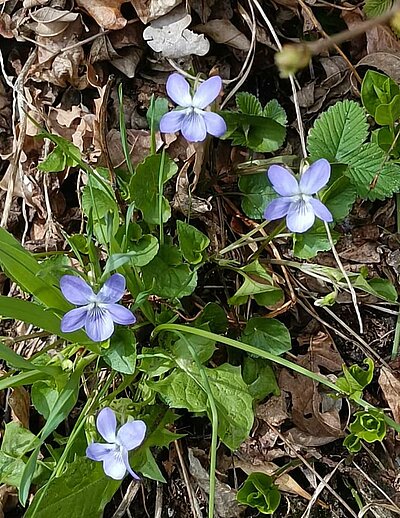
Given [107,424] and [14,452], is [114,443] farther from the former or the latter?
[14,452]

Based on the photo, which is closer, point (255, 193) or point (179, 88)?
point (179, 88)

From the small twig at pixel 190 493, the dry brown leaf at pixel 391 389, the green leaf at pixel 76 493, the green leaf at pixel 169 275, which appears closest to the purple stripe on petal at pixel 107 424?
the green leaf at pixel 76 493

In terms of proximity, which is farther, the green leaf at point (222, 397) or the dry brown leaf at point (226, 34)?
the dry brown leaf at point (226, 34)

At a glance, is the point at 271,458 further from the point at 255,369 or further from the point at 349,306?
the point at 349,306

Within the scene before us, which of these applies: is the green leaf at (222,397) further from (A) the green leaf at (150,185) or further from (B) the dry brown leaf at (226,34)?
(B) the dry brown leaf at (226,34)

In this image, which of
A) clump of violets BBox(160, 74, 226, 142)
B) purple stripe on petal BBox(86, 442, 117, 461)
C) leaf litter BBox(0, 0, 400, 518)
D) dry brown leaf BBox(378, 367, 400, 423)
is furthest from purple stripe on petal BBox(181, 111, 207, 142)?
dry brown leaf BBox(378, 367, 400, 423)

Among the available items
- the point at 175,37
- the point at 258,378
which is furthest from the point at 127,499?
the point at 175,37

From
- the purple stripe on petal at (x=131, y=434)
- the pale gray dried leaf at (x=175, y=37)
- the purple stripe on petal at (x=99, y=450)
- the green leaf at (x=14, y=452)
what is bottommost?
the green leaf at (x=14, y=452)
